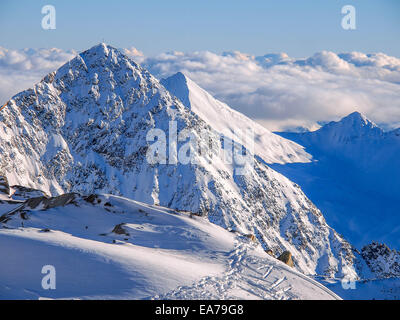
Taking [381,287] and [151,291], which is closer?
[151,291]

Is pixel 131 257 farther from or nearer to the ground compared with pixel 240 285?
farther from the ground

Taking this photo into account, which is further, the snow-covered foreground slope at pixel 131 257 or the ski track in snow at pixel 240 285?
the ski track in snow at pixel 240 285

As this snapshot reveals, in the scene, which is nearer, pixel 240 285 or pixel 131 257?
pixel 240 285

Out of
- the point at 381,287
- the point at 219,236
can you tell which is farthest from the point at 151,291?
the point at 381,287

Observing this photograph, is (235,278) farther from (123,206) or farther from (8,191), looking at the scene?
(8,191)

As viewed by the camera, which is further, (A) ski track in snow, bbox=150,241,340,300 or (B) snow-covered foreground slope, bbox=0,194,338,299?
(A) ski track in snow, bbox=150,241,340,300
